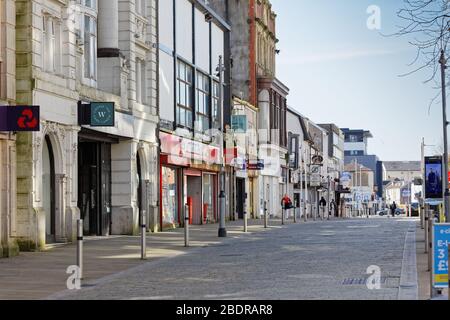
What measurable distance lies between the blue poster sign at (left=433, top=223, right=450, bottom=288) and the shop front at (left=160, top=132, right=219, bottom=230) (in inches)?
1128

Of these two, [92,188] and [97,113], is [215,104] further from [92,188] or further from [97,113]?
[97,113]

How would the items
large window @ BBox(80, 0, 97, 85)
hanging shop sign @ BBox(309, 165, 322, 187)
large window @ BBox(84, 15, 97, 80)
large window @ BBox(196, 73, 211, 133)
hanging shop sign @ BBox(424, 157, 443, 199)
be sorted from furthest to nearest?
1. hanging shop sign @ BBox(309, 165, 322, 187)
2. large window @ BBox(196, 73, 211, 133)
3. hanging shop sign @ BBox(424, 157, 443, 199)
4. large window @ BBox(84, 15, 97, 80)
5. large window @ BBox(80, 0, 97, 85)

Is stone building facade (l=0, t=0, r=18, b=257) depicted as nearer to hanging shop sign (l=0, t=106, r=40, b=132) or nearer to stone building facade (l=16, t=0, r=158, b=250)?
hanging shop sign (l=0, t=106, r=40, b=132)

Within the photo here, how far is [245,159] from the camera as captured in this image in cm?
6072

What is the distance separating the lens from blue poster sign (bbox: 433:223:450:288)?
13586 mm

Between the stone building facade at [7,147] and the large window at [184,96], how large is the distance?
833 inches

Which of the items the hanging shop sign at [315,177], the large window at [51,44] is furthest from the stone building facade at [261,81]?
the large window at [51,44]

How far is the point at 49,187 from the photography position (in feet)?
97.4

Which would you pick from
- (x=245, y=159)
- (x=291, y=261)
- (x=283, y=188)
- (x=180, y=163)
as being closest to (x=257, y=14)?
(x=245, y=159)

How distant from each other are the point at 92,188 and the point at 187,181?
1492 centimetres

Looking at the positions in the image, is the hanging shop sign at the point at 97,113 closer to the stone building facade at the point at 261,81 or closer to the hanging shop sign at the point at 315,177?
the stone building facade at the point at 261,81

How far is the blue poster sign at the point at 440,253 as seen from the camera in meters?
13.6

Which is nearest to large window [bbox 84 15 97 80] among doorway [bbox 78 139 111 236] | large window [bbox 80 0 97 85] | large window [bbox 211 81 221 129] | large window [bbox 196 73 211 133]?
large window [bbox 80 0 97 85]
